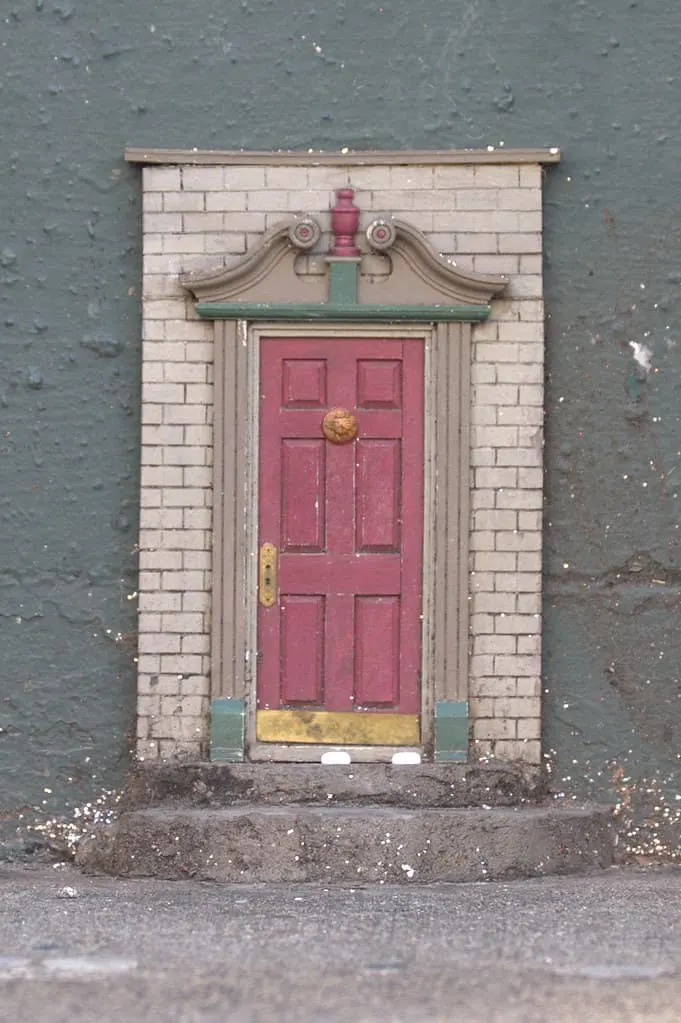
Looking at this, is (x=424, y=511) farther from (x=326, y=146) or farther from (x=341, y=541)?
(x=326, y=146)

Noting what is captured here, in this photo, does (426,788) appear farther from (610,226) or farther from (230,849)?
(610,226)

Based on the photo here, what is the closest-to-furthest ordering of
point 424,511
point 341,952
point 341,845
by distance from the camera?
point 341,952, point 341,845, point 424,511

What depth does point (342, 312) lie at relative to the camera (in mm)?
7098

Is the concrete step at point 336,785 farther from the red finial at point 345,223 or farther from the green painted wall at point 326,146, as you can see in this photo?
the red finial at point 345,223

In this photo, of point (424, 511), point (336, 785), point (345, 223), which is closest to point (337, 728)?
point (336, 785)

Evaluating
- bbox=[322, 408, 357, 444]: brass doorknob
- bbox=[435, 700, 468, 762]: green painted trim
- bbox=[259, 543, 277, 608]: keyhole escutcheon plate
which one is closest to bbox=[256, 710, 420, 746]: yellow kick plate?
bbox=[435, 700, 468, 762]: green painted trim

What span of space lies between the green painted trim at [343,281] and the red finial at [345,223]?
1.8 inches

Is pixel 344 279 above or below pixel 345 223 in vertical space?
below

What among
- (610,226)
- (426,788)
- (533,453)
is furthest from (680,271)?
(426,788)

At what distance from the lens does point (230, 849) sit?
22.5 ft

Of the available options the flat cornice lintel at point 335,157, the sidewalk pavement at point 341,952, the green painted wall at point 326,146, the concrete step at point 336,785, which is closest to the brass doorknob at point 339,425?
the green painted wall at point 326,146

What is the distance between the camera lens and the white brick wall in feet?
23.5

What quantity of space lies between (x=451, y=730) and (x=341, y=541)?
3.18 ft

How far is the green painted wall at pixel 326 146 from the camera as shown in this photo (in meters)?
7.17
